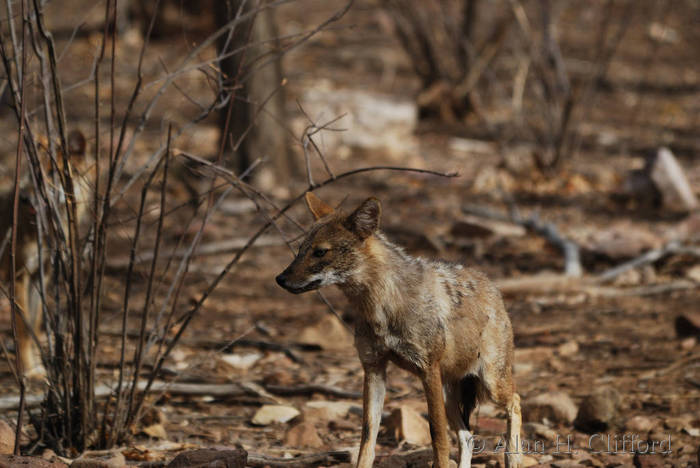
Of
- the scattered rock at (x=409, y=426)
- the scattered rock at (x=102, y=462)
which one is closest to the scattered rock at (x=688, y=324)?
the scattered rock at (x=409, y=426)

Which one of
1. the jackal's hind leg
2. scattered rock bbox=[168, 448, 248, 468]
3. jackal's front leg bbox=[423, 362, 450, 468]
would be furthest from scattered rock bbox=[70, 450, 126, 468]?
the jackal's hind leg

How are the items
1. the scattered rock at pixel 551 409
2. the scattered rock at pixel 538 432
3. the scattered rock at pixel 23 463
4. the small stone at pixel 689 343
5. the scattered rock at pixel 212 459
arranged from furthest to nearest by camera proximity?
the small stone at pixel 689 343 → the scattered rock at pixel 551 409 → the scattered rock at pixel 538 432 → the scattered rock at pixel 212 459 → the scattered rock at pixel 23 463

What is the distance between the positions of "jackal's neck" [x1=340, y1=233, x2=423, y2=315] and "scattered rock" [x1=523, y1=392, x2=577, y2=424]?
1.65 meters

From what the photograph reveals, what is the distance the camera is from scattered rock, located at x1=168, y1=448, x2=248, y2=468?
3673mm

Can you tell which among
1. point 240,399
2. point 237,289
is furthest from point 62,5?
point 240,399

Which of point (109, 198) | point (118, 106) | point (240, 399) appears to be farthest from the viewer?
point (118, 106)

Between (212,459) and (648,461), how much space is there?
2.12 meters

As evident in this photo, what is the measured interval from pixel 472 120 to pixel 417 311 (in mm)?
10140

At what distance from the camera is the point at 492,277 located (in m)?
7.64

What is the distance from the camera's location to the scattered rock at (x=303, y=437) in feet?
15.2

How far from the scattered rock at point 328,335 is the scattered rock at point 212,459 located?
2.50 metres

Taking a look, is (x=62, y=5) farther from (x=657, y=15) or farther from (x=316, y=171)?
(x=657, y=15)

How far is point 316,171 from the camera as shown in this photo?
11.2 meters

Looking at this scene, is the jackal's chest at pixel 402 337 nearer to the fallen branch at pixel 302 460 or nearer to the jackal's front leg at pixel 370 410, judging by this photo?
the jackal's front leg at pixel 370 410
